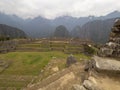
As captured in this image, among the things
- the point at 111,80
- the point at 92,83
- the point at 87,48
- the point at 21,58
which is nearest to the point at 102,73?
the point at 111,80

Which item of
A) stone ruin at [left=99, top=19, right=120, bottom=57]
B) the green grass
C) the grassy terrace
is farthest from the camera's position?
the green grass

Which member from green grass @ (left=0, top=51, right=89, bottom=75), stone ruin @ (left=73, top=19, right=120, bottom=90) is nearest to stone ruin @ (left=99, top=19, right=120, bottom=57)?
stone ruin @ (left=73, top=19, right=120, bottom=90)

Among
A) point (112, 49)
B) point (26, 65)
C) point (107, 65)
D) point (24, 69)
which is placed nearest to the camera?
point (107, 65)

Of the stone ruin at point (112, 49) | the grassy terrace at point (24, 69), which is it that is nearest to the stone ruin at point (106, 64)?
the stone ruin at point (112, 49)

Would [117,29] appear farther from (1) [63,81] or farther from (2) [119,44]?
(1) [63,81]

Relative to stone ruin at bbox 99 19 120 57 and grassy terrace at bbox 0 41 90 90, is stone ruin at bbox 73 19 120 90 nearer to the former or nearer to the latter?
stone ruin at bbox 99 19 120 57

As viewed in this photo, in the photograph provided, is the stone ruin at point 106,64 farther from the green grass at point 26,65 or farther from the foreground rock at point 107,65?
the green grass at point 26,65

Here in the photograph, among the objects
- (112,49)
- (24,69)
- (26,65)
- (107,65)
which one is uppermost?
(112,49)

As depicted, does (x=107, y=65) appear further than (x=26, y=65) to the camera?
No

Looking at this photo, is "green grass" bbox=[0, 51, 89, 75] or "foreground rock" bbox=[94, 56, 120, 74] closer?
"foreground rock" bbox=[94, 56, 120, 74]

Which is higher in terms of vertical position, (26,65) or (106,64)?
(106,64)

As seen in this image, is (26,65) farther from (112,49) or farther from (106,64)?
(106,64)

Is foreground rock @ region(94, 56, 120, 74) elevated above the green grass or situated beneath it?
elevated above

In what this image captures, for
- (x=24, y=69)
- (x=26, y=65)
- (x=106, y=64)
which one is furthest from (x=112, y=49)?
(x=26, y=65)
